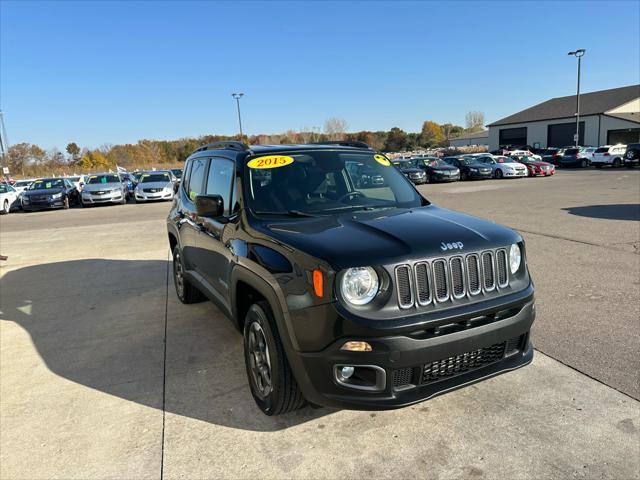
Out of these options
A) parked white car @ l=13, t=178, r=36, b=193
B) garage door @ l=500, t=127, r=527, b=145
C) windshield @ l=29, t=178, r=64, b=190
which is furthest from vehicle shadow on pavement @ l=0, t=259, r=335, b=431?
garage door @ l=500, t=127, r=527, b=145

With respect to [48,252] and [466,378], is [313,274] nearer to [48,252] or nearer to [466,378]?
[466,378]

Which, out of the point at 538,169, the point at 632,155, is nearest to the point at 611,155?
the point at 632,155

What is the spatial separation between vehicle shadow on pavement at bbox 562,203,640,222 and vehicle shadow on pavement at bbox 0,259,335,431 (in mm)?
10092

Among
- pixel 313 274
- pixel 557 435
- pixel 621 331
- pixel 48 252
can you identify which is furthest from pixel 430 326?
pixel 48 252

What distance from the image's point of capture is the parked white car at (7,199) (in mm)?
20147

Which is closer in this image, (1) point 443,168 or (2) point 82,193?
(2) point 82,193

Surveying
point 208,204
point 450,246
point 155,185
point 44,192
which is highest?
point 208,204

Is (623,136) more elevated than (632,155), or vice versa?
(623,136)

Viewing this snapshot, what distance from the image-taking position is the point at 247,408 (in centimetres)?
334

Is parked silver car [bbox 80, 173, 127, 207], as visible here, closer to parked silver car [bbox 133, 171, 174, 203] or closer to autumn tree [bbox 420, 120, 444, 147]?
parked silver car [bbox 133, 171, 174, 203]

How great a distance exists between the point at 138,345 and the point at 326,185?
8.28 ft

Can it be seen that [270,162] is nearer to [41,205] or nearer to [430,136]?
[41,205]

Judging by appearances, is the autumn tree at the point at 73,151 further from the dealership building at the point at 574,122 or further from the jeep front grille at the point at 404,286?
the jeep front grille at the point at 404,286

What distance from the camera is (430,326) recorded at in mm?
2562
